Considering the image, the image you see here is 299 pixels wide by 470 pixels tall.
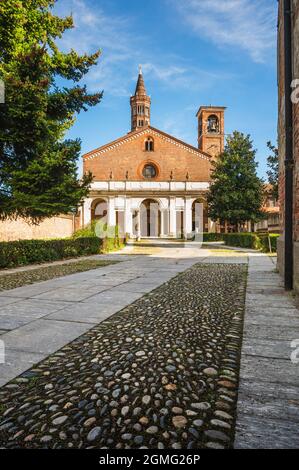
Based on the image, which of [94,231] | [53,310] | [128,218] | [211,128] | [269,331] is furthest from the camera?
[211,128]

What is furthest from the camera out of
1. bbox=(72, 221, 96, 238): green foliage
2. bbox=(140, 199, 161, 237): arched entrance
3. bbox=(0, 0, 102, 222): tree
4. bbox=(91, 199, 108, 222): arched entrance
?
→ bbox=(140, 199, 161, 237): arched entrance

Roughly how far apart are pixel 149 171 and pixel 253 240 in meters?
22.4

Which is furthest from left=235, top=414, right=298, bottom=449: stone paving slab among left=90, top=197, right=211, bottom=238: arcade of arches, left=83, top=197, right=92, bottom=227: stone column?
left=83, top=197, right=92, bottom=227: stone column

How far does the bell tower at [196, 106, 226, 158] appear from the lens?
40.0 m

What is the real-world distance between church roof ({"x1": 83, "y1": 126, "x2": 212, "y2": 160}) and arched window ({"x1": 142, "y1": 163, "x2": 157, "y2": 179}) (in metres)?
4.04

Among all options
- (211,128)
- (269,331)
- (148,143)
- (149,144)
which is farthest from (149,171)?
(269,331)

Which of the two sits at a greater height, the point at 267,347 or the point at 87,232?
the point at 87,232

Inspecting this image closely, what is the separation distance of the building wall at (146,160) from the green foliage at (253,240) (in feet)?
51.8

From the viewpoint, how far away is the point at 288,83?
489cm

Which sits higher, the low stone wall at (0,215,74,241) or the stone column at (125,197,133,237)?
the stone column at (125,197,133,237)

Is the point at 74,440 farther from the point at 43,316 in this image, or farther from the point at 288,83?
the point at 288,83

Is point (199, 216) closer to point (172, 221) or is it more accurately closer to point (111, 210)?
point (172, 221)

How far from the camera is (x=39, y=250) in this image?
10398 mm

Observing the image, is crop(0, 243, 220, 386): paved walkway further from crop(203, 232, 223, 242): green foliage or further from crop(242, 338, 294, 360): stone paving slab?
crop(203, 232, 223, 242): green foliage
